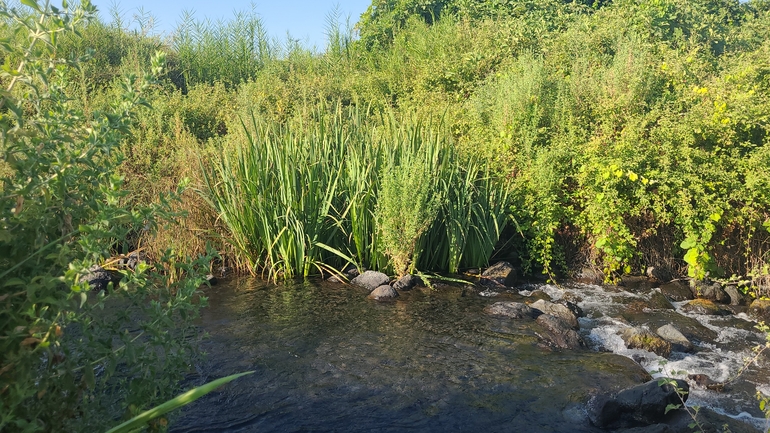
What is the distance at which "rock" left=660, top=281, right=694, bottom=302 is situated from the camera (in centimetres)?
752

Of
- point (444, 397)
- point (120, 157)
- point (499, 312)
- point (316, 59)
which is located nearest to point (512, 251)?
point (499, 312)

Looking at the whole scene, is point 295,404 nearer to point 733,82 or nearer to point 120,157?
point 120,157

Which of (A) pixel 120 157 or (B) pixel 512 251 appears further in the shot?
(B) pixel 512 251

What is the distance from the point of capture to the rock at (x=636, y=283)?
25.5ft

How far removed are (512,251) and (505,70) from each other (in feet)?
13.2

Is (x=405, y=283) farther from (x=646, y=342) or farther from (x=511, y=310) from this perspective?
(x=646, y=342)

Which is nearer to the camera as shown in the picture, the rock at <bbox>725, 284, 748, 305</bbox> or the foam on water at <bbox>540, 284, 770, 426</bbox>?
the foam on water at <bbox>540, 284, 770, 426</bbox>

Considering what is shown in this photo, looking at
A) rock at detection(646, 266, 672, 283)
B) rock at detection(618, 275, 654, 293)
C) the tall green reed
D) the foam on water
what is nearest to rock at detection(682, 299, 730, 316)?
the foam on water

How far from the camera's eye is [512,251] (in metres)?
8.62

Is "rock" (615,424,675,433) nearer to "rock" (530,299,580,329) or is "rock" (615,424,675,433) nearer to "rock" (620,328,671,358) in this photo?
"rock" (620,328,671,358)

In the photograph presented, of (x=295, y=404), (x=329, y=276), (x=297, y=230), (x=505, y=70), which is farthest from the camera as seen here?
(x=505, y=70)

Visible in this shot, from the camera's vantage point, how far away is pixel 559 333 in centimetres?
601

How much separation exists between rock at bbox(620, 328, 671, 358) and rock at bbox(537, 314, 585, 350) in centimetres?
46

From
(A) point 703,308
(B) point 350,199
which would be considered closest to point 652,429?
(A) point 703,308
